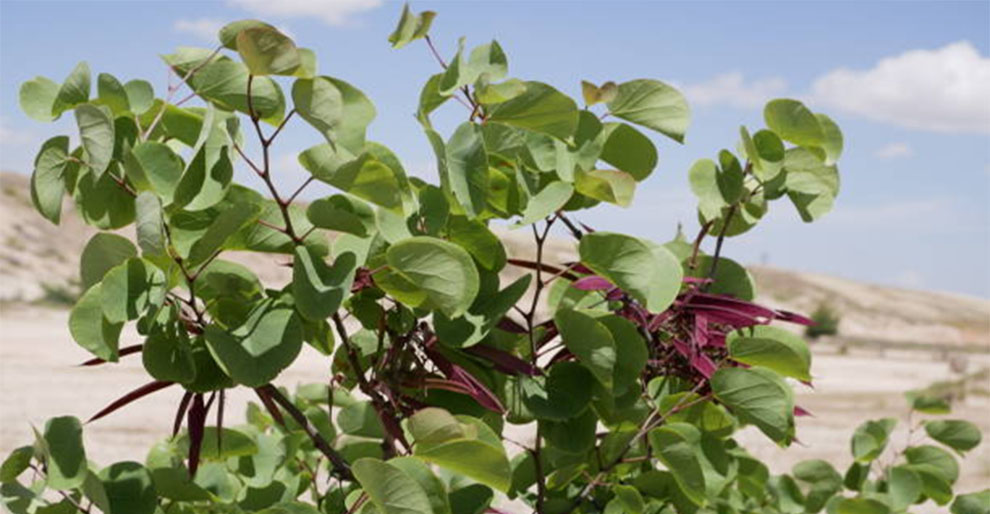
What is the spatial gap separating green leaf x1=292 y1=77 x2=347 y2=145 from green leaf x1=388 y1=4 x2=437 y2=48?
0.24 m

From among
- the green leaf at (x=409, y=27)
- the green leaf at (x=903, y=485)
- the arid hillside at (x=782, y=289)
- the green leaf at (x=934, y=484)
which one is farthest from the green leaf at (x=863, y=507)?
the arid hillside at (x=782, y=289)

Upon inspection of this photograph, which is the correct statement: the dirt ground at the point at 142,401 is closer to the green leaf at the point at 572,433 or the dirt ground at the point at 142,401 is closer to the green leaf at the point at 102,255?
the green leaf at the point at 572,433

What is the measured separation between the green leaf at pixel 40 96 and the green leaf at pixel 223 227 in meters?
0.29

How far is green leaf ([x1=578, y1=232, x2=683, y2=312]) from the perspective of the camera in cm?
135

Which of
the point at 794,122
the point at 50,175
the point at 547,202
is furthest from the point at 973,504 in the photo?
the point at 50,175

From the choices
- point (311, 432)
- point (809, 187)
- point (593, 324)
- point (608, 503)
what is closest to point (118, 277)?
point (311, 432)

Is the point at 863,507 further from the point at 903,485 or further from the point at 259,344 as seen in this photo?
the point at 259,344

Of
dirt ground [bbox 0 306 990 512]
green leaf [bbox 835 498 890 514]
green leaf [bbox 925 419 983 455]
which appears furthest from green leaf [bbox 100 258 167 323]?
dirt ground [bbox 0 306 990 512]

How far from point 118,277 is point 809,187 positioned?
3.43ft

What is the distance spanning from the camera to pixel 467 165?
4.30 feet

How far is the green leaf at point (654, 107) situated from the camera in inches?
59.8

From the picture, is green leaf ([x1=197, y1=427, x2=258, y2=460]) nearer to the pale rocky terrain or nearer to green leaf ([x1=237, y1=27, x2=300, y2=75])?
the pale rocky terrain

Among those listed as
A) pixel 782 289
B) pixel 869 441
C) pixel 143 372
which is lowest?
pixel 782 289

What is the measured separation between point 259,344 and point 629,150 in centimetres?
61
